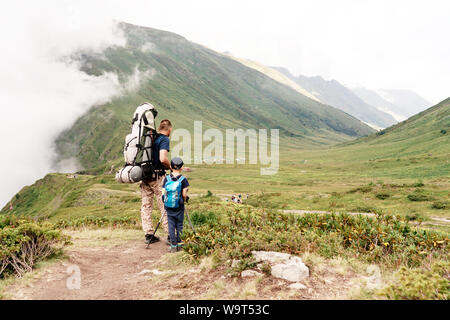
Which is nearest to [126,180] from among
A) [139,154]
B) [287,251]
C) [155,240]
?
[139,154]

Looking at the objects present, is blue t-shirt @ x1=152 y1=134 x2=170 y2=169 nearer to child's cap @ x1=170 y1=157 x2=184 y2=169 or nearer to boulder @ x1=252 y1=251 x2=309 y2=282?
child's cap @ x1=170 y1=157 x2=184 y2=169

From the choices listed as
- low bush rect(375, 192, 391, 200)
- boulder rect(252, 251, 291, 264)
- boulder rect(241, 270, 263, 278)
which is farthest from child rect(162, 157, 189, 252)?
low bush rect(375, 192, 391, 200)

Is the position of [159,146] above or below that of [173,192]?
above

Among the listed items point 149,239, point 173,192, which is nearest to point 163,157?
point 173,192

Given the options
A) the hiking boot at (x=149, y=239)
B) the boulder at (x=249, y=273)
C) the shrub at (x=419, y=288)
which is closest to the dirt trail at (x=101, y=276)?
the hiking boot at (x=149, y=239)

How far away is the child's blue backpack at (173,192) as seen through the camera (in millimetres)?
9102

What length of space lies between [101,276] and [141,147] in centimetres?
438

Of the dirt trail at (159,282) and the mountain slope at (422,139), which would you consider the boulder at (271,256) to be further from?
the mountain slope at (422,139)

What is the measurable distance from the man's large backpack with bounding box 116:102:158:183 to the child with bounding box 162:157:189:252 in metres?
1.18

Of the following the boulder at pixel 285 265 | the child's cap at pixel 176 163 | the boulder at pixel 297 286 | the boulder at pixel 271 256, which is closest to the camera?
the boulder at pixel 297 286

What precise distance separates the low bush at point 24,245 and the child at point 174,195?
3.36m

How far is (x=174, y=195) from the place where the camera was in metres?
9.12

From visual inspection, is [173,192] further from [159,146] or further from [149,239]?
[149,239]

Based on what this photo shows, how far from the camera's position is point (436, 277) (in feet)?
16.9
